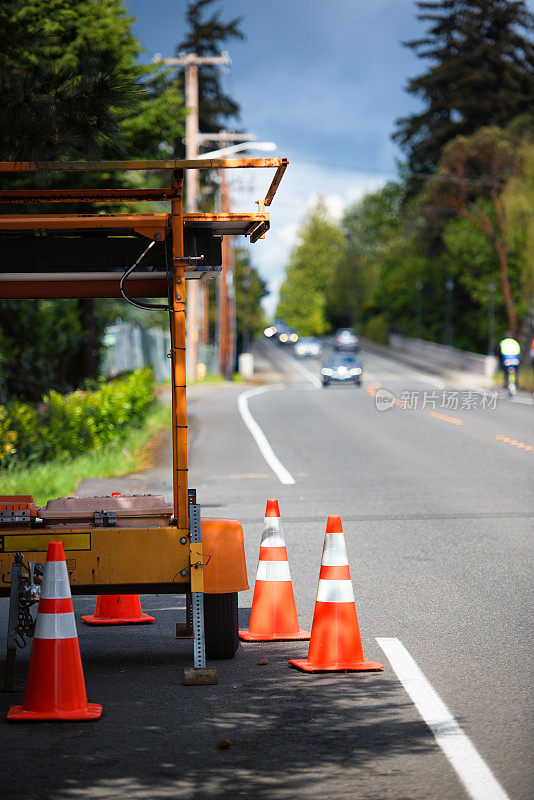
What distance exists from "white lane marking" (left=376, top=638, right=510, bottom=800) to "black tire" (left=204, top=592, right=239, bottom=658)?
92 cm

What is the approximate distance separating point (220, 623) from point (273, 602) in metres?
0.85

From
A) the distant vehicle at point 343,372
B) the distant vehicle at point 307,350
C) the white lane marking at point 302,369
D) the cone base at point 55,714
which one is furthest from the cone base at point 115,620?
the distant vehicle at point 307,350

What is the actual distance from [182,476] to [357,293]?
148 metres

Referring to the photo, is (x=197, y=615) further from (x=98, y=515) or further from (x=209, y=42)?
(x=209, y=42)

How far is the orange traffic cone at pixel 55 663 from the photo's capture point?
5.84 m

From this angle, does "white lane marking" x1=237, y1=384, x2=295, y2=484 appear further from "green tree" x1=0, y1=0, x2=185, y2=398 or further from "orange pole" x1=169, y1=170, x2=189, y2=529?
"orange pole" x1=169, y1=170, x2=189, y2=529

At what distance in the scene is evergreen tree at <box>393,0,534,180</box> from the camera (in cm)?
7931

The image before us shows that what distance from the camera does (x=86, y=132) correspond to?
9.32 metres

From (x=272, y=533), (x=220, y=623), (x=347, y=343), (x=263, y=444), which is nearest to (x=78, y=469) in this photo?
(x=263, y=444)

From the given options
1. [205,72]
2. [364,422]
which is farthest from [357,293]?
[364,422]

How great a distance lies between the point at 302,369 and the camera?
86.4 metres

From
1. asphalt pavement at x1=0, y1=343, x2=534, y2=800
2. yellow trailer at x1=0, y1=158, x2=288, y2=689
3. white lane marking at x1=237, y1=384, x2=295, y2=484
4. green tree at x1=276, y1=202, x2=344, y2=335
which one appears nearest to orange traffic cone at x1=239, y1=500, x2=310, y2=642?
asphalt pavement at x1=0, y1=343, x2=534, y2=800

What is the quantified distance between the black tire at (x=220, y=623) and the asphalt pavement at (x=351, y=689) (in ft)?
0.32

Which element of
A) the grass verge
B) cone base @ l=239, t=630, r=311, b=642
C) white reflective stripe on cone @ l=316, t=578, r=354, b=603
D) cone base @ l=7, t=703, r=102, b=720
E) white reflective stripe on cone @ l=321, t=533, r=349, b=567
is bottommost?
the grass verge
